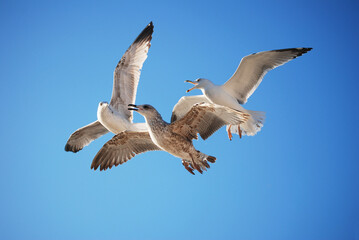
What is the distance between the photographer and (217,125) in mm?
3758

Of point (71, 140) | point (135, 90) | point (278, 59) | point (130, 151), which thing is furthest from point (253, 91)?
point (71, 140)

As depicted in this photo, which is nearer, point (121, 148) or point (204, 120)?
point (204, 120)

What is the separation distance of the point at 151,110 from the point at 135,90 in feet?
10.7

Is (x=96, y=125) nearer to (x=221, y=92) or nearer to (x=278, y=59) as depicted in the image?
(x=221, y=92)

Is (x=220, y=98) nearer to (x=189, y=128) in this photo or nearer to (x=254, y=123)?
(x=254, y=123)

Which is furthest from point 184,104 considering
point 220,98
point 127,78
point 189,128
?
point 189,128

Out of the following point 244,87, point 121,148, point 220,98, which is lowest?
point 121,148

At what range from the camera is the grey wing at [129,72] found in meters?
6.80

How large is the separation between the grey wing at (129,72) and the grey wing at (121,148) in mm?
2384

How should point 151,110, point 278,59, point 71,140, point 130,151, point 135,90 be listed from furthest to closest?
point 71,140 < point 135,90 < point 278,59 < point 130,151 < point 151,110

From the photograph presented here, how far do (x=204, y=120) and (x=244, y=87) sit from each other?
Answer: 254 cm

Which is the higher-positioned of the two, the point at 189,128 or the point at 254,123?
the point at 254,123

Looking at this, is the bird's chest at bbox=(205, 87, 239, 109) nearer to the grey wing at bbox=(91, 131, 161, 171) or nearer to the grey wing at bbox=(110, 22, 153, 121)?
the grey wing at bbox=(91, 131, 161, 171)

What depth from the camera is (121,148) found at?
171 inches
